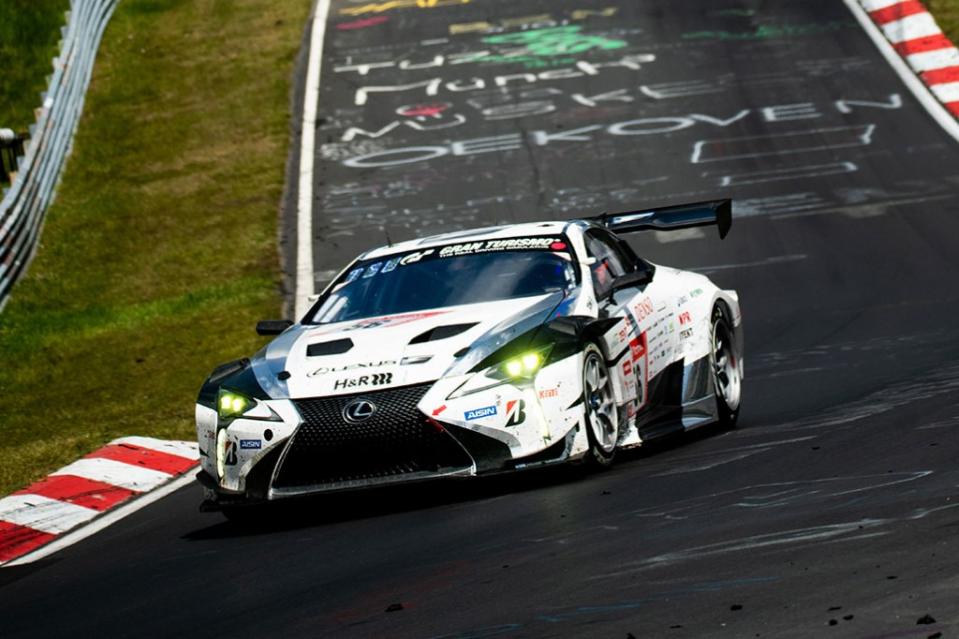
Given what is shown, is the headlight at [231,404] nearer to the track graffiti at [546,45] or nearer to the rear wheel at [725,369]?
the rear wheel at [725,369]

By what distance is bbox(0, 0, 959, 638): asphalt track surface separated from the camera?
6.00m

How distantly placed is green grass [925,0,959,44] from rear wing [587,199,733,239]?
1684 centimetres

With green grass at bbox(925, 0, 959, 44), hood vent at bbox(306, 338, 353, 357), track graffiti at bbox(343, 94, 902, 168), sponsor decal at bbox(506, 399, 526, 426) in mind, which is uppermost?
hood vent at bbox(306, 338, 353, 357)

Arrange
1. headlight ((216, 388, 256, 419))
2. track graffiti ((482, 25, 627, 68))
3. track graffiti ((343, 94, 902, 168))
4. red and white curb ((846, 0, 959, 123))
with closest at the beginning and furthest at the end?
headlight ((216, 388, 256, 419))
track graffiti ((343, 94, 902, 168))
red and white curb ((846, 0, 959, 123))
track graffiti ((482, 25, 627, 68))

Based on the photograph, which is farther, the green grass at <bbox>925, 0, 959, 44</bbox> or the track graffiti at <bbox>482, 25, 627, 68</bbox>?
the track graffiti at <bbox>482, 25, 627, 68</bbox>

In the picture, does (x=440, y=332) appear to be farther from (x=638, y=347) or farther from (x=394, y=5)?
(x=394, y=5)

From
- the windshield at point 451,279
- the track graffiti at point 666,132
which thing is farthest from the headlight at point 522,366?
the track graffiti at point 666,132

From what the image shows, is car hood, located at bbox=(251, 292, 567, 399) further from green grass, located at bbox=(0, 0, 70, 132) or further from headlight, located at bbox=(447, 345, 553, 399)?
green grass, located at bbox=(0, 0, 70, 132)

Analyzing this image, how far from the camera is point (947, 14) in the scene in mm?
28047

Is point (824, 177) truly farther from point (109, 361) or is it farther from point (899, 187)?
point (109, 361)

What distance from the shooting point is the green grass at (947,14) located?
27.0 m

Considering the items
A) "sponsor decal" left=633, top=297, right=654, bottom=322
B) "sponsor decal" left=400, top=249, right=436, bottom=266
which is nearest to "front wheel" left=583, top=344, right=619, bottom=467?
"sponsor decal" left=633, top=297, right=654, bottom=322

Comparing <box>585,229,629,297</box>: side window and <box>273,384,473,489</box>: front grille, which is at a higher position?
<box>273,384,473,489</box>: front grille

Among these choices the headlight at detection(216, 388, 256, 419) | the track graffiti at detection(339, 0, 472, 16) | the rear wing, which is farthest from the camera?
the track graffiti at detection(339, 0, 472, 16)
